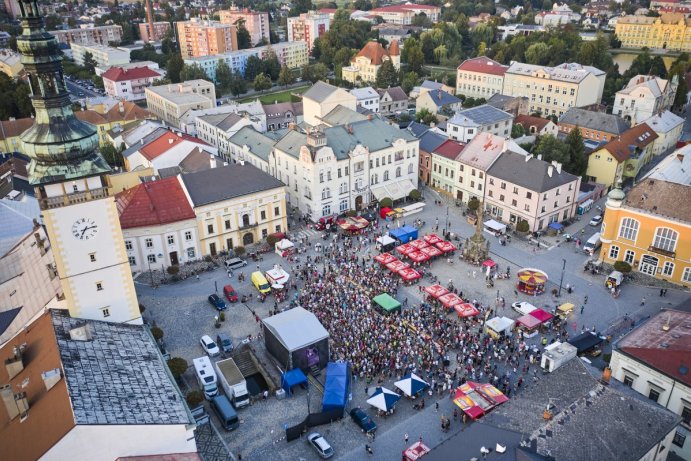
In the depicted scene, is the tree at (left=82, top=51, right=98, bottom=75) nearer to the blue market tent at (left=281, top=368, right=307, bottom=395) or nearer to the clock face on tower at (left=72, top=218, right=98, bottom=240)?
the clock face on tower at (left=72, top=218, right=98, bottom=240)

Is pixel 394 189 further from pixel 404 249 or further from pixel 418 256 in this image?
pixel 418 256

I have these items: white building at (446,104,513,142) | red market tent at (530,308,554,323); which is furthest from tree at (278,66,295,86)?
red market tent at (530,308,554,323)

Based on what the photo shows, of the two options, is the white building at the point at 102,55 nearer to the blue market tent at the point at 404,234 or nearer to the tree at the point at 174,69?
the tree at the point at 174,69

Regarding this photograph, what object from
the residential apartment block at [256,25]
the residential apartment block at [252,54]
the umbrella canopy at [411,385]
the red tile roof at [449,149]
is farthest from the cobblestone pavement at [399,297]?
the residential apartment block at [256,25]

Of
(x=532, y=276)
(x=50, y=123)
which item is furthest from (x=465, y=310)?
(x=50, y=123)

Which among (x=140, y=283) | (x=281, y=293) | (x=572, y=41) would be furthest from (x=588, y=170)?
(x=572, y=41)
